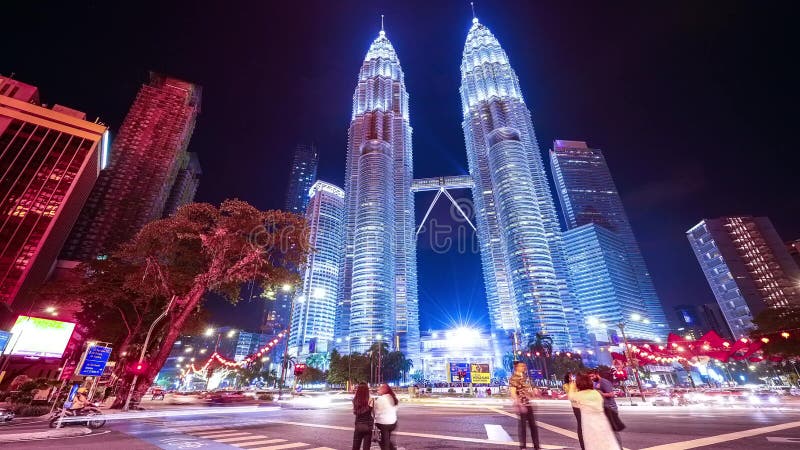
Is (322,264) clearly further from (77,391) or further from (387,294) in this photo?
(77,391)

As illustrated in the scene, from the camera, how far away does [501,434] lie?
10.1 meters

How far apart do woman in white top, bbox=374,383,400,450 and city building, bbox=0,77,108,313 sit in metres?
73.0

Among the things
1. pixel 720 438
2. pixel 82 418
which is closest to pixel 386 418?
pixel 720 438

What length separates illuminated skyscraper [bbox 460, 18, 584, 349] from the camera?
116625mm

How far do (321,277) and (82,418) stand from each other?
157 m

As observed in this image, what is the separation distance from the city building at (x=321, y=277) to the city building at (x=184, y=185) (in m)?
54.6

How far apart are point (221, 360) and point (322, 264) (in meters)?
127

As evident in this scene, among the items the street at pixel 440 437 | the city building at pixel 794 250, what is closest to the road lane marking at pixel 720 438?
the street at pixel 440 437

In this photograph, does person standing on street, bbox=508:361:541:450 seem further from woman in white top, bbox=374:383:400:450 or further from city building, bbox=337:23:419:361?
city building, bbox=337:23:419:361

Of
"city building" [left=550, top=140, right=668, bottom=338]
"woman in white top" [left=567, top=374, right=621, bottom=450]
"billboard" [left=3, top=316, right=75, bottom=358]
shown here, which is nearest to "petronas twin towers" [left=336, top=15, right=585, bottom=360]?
"city building" [left=550, top=140, right=668, bottom=338]

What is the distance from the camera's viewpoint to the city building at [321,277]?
153125 mm

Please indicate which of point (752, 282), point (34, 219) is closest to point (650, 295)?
point (752, 282)

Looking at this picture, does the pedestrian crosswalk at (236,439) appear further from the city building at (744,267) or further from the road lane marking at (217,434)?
the city building at (744,267)

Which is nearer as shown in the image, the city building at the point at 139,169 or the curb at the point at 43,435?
the curb at the point at 43,435
